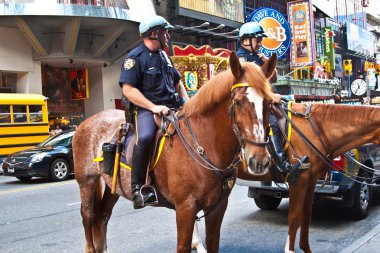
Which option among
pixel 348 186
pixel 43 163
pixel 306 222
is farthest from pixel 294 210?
pixel 43 163

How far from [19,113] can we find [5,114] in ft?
2.15

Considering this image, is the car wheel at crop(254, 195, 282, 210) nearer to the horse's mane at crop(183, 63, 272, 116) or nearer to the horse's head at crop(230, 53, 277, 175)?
the horse's mane at crop(183, 63, 272, 116)

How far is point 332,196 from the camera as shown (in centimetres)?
686

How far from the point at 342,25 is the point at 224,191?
2064 inches

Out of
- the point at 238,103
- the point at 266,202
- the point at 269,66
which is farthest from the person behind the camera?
the point at 266,202

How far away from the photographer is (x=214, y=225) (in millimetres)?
3980

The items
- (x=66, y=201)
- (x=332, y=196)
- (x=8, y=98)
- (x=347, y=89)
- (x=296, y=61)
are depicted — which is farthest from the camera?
(x=347, y=89)

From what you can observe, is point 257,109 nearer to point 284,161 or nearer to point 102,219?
point 284,161

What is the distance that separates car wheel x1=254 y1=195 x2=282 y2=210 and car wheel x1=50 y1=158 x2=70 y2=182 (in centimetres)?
827

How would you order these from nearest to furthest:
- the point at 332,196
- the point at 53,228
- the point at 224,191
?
the point at 224,191 → the point at 332,196 → the point at 53,228

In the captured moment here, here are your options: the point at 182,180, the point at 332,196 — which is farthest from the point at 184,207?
the point at 332,196

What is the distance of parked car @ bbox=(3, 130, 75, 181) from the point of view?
14.1m

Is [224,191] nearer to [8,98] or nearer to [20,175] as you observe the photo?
[20,175]

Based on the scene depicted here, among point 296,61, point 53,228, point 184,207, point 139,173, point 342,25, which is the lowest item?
point 53,228
